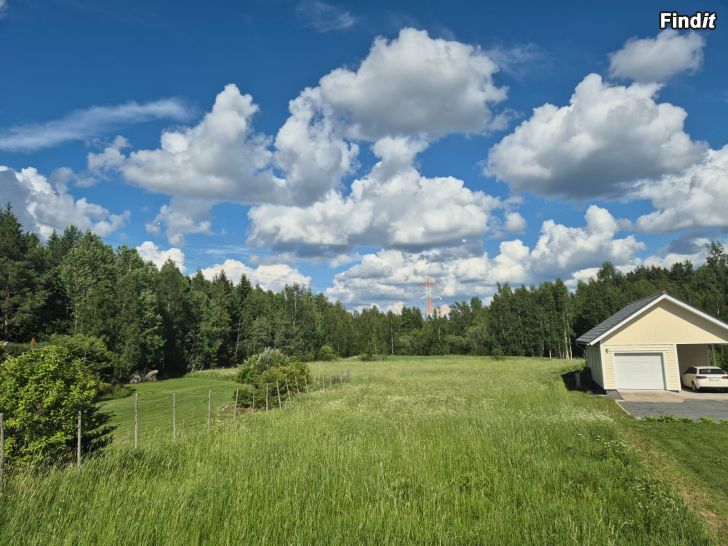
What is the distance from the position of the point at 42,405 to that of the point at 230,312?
77638mm

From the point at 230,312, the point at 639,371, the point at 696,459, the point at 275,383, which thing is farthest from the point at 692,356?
the point at 230,312

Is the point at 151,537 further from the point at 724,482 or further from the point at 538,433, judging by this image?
the point at 724,482

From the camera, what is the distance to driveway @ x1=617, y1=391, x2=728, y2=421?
1851 cm

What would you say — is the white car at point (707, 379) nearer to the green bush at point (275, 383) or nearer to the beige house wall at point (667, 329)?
the beige house wall at point (667, 329)

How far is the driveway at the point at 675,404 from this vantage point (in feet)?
60.7

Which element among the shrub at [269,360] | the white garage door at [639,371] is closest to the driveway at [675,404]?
the white garage door at [639,371]

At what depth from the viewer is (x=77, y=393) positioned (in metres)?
10.7

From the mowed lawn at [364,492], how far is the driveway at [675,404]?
769 centimetres

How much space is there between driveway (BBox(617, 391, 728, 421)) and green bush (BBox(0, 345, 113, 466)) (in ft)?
65.5

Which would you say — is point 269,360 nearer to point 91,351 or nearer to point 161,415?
point 161,415

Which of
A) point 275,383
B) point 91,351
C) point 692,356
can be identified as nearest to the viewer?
point 275,383

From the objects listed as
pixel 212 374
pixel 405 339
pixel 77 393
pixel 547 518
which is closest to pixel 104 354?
pixel 212 374

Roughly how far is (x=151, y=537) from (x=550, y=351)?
3551 inches

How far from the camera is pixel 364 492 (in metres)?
8.16
